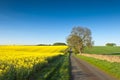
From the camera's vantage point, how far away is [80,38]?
10750 centimetres

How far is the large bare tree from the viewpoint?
106 meters

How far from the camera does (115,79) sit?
1964 centimetres

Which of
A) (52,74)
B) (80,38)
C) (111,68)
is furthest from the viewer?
(80,38)

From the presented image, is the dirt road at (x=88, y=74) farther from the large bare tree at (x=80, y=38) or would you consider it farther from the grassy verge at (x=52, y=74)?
the large bare tree at (x=80, y=38)

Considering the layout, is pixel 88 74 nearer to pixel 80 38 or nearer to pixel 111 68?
pixel 111 68

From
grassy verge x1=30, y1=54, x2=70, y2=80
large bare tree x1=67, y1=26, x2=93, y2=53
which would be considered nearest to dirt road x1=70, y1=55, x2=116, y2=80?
grassy verge x1=30, y1=54, x2=70, y2=80

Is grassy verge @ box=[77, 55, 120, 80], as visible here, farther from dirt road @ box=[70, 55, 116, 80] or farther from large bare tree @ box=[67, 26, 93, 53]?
large bare tree @ box=[67, 26, 93, 53]

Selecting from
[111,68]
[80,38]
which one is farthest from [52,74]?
[80,38]

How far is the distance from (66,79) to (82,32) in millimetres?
89047

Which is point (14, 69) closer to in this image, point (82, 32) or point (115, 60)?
point (115, 60)

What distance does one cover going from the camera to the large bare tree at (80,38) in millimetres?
106000

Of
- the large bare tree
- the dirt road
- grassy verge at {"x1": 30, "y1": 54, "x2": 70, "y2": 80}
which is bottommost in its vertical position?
the dirt road

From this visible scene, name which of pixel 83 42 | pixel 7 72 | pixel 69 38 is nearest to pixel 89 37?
pixel 83 42

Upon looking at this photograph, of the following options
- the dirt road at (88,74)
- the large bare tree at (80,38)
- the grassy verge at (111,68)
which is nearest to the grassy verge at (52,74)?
the dirt road at (88,74)
